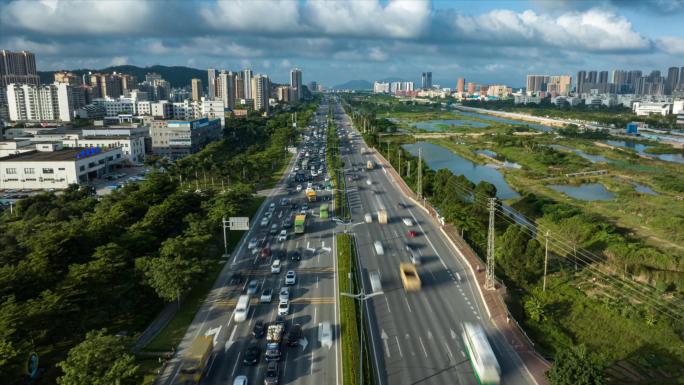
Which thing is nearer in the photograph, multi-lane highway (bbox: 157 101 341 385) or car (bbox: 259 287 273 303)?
multi-lane highway (bbox: 157 101 341 385)

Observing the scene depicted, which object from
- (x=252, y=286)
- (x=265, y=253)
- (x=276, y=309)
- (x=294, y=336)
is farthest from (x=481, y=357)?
(x=265, y=253)

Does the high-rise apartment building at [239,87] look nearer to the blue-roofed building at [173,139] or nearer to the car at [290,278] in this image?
the blue-roofed building at [173,139]

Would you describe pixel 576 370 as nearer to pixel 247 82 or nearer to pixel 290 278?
pixel 290 278

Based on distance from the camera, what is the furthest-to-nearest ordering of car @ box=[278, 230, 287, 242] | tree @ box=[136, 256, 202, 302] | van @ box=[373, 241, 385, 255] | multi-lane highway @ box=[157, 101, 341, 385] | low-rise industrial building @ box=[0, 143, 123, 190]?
low-rise industrial building @ box=[0, 143, 123, 190] → car @ box=[278, 230, 287, 242] → van @ box=[373, 241, 385, 255] → tree @ box=[136, 256, 202, 302] → multi-lane highway @ box=[157, 101, 341, 385]

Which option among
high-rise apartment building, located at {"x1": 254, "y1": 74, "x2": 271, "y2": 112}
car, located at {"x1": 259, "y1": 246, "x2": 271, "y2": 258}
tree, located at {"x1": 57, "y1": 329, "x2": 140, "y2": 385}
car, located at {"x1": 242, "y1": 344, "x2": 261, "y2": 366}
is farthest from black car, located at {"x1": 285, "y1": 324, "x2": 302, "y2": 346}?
high-rise apartment building, located at {"x1": 254, "y1": 74, "x2": 271, "y2": 112}

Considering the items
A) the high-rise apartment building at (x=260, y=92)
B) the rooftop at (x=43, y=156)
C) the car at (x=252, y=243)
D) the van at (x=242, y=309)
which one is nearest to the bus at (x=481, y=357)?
the van at (x=242, y=309)

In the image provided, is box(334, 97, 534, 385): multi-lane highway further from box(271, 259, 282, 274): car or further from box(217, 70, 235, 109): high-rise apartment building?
box(217, 70, 235, 109): high-rise apartment building

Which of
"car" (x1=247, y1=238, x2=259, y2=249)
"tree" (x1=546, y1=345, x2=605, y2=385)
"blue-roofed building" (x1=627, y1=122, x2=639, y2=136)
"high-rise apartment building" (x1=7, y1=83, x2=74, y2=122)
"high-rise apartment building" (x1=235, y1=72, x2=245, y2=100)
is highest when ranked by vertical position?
"high-rise apartment building" (x1=235, y1=72, x2=245, y2=100)
